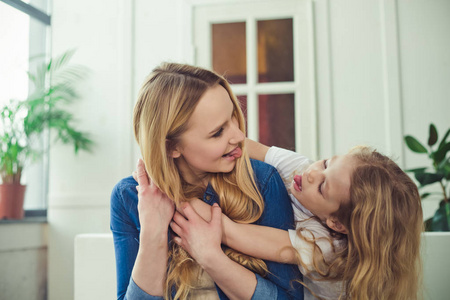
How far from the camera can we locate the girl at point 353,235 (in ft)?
4.19

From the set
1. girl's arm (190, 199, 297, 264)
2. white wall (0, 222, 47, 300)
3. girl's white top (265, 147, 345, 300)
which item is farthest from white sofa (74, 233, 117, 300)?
white wall (0, 222, 47, 300)

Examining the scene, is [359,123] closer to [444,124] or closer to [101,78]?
[444,124]

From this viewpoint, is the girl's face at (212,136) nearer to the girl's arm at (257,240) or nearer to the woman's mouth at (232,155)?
the woman's mouth at (232,155)

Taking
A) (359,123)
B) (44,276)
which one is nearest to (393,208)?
(359,123)

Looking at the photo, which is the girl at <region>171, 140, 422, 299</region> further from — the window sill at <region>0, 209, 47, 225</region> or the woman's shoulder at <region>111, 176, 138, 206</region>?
the window sill at <region>0, 209, 47, 225</region>

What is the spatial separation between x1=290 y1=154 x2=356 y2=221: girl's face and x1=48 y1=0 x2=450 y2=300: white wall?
2.09m

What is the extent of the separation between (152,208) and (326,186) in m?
0.52

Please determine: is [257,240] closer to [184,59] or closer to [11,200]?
[184,59]

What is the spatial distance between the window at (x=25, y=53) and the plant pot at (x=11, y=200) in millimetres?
261

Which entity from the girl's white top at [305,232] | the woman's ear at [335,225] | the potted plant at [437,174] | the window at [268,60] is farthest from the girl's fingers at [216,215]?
the window at [268,60]

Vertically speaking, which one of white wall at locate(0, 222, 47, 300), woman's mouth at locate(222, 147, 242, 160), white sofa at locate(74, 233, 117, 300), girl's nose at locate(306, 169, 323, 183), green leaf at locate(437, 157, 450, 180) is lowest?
white wall at locate(0, 222, 47, 300)

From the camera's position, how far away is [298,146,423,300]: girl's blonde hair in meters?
1.27

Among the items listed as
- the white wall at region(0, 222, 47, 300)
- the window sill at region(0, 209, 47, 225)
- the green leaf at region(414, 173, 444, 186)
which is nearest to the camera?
the green leaf at region(414, 173, 444, 186)

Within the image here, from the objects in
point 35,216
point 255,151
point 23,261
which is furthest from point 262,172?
point 35,216
